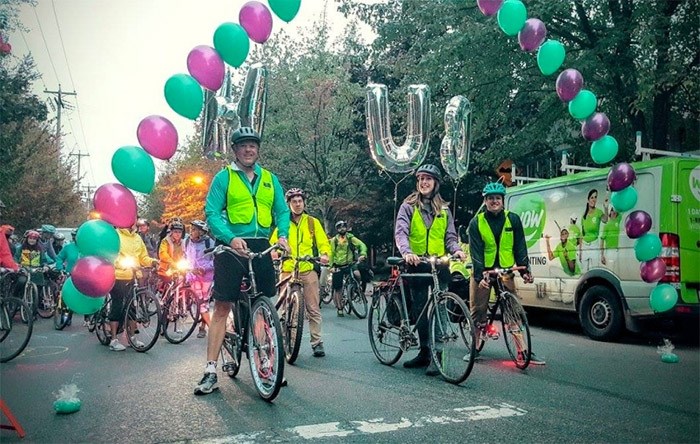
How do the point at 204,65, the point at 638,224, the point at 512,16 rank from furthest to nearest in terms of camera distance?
the point at 512,16 < the point at 638,224 < the point at 204,65

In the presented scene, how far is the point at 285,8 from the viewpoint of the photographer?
26.1ft

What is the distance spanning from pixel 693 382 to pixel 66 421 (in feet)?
17.9

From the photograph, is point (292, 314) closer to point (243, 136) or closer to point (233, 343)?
point (233, 343)

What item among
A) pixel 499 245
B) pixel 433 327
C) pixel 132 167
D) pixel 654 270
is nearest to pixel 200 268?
pixel 132 167

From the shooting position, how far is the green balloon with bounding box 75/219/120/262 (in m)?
5.72

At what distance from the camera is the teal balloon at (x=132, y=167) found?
20.1 ft

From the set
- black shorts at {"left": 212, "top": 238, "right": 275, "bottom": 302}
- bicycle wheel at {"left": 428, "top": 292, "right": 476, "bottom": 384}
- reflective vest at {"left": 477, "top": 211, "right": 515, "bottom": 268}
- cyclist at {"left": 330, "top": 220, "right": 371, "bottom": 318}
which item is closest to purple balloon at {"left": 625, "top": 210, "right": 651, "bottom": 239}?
reflective vest at {"left": 477, "top": 211, "right": 515, "bottom": 268}

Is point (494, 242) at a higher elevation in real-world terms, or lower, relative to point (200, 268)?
higher

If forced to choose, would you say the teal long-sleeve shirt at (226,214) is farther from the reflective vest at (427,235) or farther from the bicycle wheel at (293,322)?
the reflective vest at (427,235)

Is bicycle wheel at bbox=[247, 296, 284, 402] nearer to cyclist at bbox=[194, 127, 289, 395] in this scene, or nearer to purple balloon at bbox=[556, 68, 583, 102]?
cyclist at bbox=[194, 127, 289, 395]

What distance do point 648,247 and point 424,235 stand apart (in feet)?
11.0

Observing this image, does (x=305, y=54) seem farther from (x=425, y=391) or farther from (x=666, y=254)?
(x=425, y=391)

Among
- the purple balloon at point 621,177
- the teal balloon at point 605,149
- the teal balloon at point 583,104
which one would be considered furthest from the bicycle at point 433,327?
the teal balloon at point 605,149

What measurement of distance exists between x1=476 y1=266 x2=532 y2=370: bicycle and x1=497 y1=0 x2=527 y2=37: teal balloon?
4040mm
